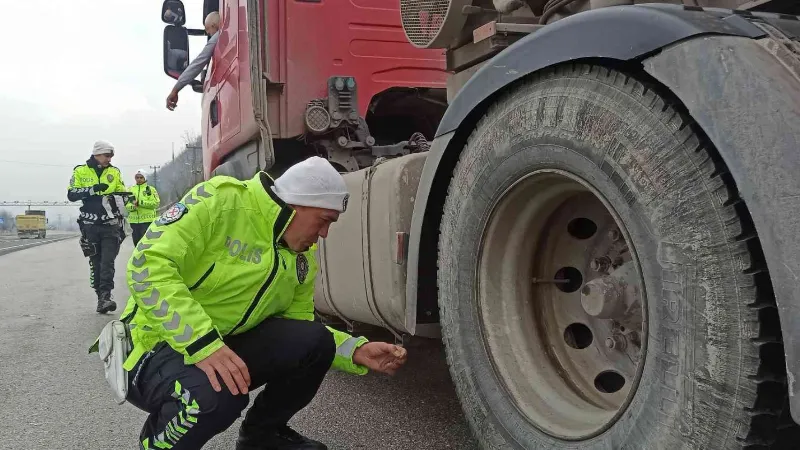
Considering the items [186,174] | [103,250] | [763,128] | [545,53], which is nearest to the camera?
[763,128]

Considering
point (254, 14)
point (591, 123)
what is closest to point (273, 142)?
point (254, 14)

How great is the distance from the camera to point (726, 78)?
1270 millimetres

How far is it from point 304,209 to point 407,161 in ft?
1.56

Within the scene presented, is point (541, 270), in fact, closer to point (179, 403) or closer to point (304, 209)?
point (304, 209)

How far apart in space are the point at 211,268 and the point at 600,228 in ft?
4.16

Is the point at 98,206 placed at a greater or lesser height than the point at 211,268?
lesser

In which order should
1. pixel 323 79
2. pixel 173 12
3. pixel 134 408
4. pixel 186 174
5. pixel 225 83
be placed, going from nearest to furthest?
pixel 134 408
pixel 323 79
pixel 225 83
pixel 173 12
pixel 186 174

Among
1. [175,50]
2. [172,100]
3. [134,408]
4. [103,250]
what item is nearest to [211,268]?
[134,408]

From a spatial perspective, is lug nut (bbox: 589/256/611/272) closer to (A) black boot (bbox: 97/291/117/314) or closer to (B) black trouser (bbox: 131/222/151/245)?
(A) black boot (bbox: 97/291/117/314)

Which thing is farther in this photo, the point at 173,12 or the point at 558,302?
the point at 173,12

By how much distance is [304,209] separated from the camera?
231 centimetres

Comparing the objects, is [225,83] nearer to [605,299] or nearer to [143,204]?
[605,299]

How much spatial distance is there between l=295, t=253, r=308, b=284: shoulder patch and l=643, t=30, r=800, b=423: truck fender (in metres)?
1.51

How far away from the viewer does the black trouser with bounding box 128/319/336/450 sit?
209cm
